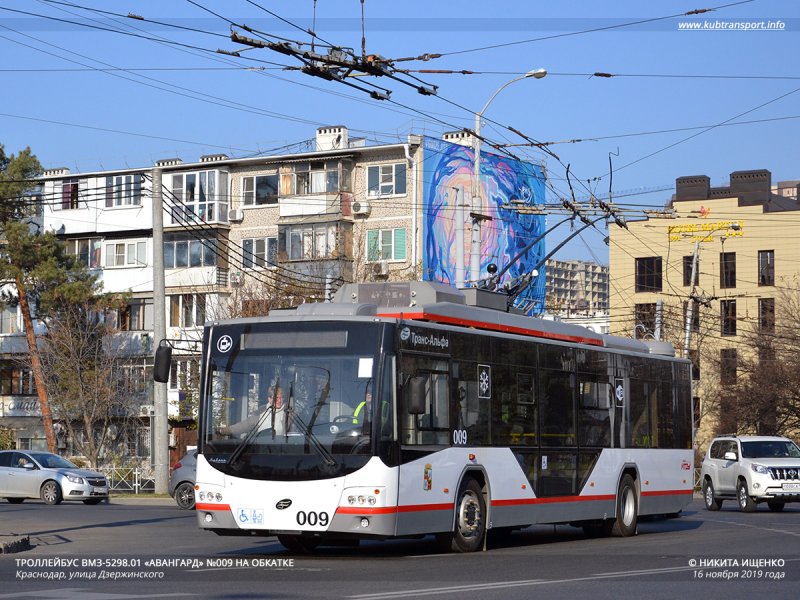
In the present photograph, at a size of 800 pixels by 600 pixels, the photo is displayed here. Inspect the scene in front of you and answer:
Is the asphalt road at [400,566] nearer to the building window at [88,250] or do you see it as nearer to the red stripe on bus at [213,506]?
the red stripe on bus at [213,506]

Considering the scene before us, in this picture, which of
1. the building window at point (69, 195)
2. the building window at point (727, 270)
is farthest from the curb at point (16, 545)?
the building window at point (727, 270)

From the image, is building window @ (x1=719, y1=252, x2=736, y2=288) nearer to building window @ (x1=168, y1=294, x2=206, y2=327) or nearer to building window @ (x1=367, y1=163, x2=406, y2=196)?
building window @ (x1=367, y1=163, x2=406, y2=196)

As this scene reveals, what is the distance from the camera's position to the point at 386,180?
64188 millimetres

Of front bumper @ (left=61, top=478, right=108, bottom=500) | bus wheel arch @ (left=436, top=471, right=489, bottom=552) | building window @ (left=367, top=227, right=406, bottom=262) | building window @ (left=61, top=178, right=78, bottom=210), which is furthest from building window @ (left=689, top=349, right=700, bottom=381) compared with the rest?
bus wheel arch @ (left=436, top=471, right=489, bottom=552)

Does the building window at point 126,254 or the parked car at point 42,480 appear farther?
the building window at point 126,254

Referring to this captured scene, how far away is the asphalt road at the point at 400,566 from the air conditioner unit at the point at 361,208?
41.2 m

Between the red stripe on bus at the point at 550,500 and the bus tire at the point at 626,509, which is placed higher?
the red stripe on bus at the point at 550,500

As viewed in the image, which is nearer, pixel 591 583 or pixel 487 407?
pixel 591 583

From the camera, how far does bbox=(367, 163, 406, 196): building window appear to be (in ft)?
209

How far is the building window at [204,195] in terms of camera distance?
6800cm

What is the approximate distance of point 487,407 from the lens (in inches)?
699

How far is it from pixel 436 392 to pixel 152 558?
3961mm

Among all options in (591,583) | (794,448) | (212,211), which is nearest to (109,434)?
(212,211)

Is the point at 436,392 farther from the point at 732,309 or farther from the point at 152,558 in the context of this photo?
the point at 732,309
